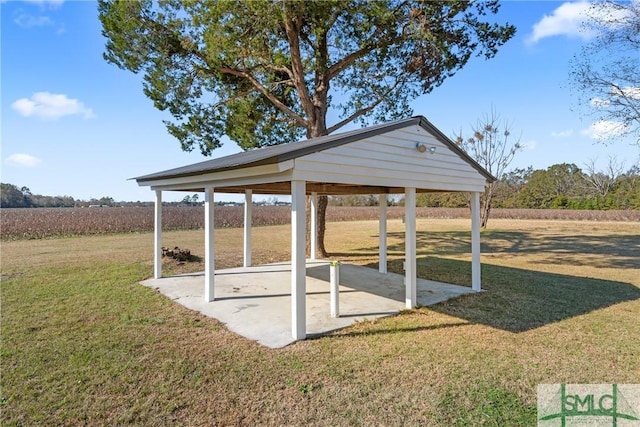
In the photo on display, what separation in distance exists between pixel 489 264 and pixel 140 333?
1040 cm

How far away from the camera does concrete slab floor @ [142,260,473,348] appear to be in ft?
17.5

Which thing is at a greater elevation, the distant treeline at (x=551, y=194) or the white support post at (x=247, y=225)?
the distant treeline at (x=551, y=194)

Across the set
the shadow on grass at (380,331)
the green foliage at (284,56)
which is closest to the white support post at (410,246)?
the shadow on grass at (380,331)

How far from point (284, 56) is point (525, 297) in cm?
993

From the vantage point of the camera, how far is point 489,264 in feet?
37.2

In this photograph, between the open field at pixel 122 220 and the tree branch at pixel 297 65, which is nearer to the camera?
the tree branch at pixel 297 65

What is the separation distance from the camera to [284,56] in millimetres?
11508

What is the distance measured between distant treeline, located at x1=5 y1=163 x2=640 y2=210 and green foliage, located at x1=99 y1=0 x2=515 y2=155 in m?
25.3

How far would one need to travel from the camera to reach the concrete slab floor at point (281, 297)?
5336 mm

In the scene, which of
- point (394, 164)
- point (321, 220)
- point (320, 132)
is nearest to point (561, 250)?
Result: point (321, 220)

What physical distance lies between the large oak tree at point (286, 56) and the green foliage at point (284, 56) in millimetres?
35

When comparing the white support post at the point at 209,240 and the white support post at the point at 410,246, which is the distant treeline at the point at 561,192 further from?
the white support post at the point at 209,240

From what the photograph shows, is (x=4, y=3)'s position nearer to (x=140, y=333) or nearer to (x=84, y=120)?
(x=84, y=120)

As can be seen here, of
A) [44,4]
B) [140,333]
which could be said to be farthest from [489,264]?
[44,4]
